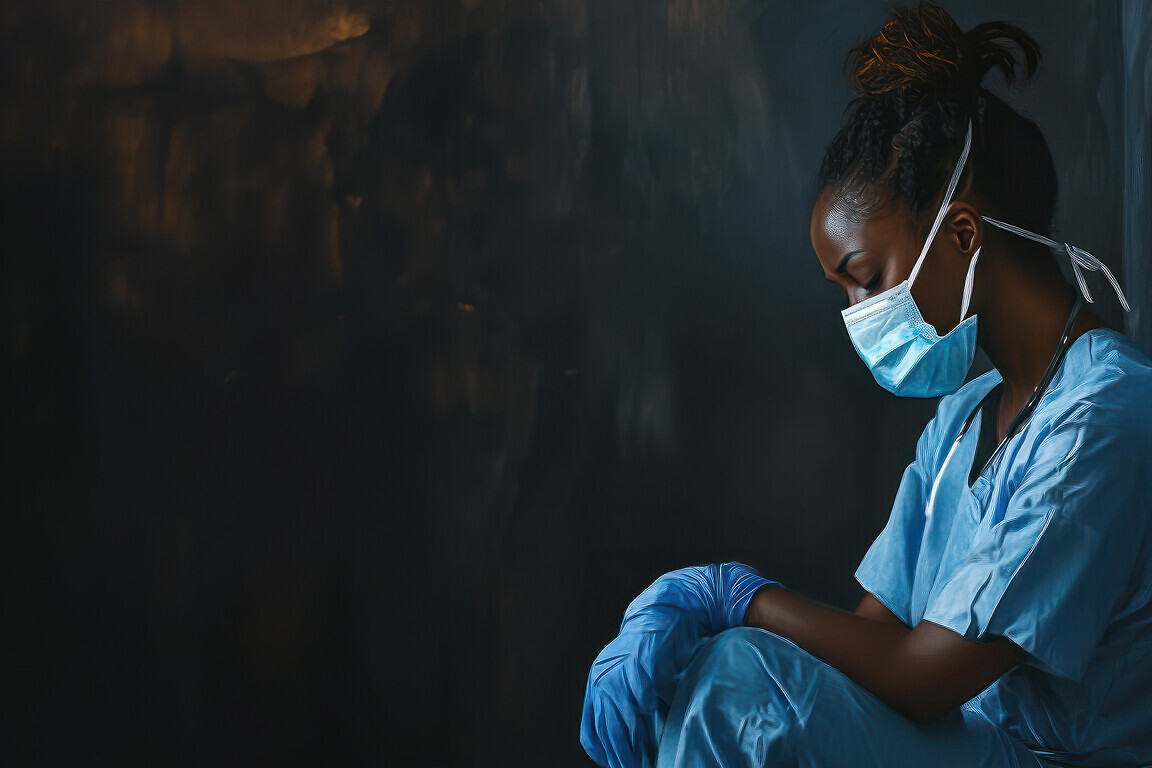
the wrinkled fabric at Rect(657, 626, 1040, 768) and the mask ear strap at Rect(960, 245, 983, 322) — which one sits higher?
the mask ear strap at Rect(960, 245, 983, 322)

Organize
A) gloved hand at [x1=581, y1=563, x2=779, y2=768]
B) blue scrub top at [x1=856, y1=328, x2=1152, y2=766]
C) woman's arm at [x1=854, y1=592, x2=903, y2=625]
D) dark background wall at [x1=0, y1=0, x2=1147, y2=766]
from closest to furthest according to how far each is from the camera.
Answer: blue scrub top at [x1=856, y1=328, x2=1152, y2=766] < gloved hand at [x1=581, y1=563, x2=779, y2=768] < woman's arm at [x1=854, y1=592, x2=903, y2=625] < dark background wall at [x1=0, y1=0, x2=1147, y2=766]

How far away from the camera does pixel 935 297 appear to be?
926mm

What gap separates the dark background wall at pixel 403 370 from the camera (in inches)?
57.1

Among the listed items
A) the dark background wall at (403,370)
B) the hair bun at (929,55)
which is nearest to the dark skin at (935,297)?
the hair bun at (929,55)

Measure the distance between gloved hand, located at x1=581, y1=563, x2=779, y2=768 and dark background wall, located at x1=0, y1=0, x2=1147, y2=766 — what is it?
1.84 ft

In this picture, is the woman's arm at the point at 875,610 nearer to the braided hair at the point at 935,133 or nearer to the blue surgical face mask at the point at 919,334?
the blue surgical face mask at the point at 919,334

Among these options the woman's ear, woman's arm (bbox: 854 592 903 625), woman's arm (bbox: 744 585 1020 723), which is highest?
the woman's ear

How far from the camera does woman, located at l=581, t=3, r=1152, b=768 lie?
744mm

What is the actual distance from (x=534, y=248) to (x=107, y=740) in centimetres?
101

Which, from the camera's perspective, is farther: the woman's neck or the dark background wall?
the dark background wall

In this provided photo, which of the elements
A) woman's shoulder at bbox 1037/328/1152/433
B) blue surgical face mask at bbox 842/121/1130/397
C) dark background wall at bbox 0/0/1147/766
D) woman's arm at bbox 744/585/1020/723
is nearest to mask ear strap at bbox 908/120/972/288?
blue surgical face mask at bbox 842/121/1130/397

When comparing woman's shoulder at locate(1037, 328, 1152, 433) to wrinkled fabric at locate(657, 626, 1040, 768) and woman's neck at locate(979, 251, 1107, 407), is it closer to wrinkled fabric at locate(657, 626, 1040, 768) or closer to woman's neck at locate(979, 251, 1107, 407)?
woman's neck at locate(979, 251, 1107, 407)

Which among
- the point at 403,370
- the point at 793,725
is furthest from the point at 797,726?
the point at 403,370

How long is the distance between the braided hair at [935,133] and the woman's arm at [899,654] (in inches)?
15.3
